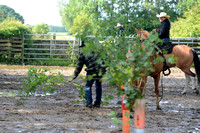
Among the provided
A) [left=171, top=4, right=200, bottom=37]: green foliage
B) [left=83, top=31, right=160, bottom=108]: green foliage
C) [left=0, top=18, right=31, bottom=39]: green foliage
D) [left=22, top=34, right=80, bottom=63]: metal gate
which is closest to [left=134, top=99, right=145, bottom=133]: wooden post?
[left=83, top=31, right=160, bottom=108]: green foliage

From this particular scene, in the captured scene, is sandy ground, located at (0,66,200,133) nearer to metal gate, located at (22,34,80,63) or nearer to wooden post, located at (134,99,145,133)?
wooden post, located at (134,99,145,133)

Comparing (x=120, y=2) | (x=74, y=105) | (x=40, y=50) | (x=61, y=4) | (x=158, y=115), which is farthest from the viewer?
(x=61, y=4)

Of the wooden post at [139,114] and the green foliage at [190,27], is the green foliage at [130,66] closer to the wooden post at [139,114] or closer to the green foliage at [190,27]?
the wooden post at [139,114]

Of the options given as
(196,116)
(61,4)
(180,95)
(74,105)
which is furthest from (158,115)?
(61,4)

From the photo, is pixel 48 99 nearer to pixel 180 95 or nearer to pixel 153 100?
pixel 153 100

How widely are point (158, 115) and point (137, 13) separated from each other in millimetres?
42013

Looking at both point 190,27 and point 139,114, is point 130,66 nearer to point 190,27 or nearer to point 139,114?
point 139,114

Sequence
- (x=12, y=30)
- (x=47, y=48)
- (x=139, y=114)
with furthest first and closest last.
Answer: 1. (x=47, y=48)
2. (x=12, y=30)
3. (x=139, y=114)

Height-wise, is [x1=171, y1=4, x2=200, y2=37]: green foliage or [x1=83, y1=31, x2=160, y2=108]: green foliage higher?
[x1=171, y1=4, x2=200, y2=37]: green foliage

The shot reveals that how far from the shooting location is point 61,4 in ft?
423

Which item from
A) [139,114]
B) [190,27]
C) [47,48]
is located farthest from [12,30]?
[139,114]

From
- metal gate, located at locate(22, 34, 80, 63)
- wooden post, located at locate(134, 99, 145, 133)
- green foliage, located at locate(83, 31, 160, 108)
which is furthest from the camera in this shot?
metal gate, located at locate(22, 34, 80, 63)

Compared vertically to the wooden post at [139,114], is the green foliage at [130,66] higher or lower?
higher

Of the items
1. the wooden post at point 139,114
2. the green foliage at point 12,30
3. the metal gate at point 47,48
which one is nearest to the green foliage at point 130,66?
the wooden post at point 139,114
